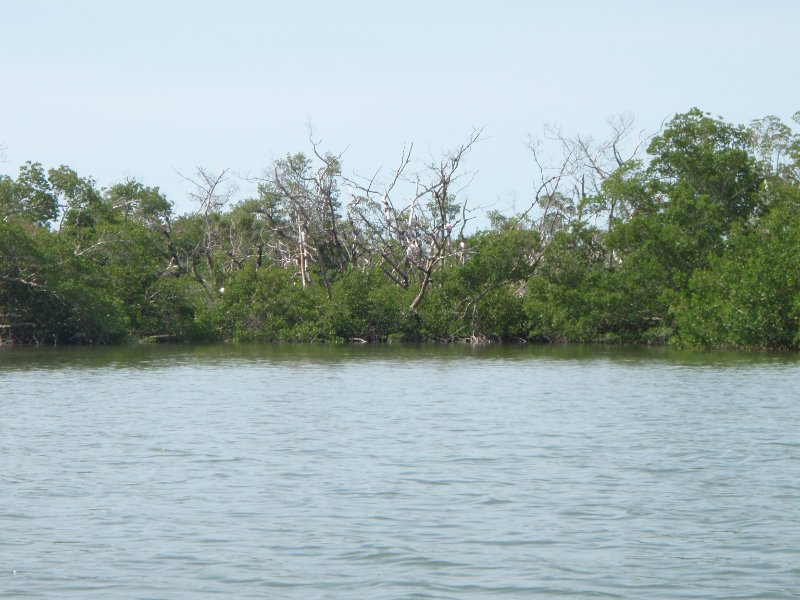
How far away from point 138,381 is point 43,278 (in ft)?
50.7

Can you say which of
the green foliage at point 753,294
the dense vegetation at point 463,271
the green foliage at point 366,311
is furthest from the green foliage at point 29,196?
the green foliage at point 753,294

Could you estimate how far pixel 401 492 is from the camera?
1128cm

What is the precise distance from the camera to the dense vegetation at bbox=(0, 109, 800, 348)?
126 feet

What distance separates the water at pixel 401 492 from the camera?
319 inches

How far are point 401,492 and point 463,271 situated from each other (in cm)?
3334

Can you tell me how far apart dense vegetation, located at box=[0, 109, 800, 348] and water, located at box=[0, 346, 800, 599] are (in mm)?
16185

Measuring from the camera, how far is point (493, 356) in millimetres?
35406

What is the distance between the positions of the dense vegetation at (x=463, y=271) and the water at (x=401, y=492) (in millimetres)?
16185

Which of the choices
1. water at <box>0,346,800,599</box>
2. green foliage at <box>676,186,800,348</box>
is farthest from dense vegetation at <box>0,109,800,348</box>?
water at <box>0,346,800,599</box>

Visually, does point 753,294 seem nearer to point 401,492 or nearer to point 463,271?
point 463,271

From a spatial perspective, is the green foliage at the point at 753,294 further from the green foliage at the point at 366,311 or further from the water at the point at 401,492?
the water at the point at 401,492

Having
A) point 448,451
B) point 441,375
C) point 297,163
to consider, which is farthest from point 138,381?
point 297,163

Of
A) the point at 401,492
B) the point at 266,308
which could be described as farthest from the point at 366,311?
the point at 401,492

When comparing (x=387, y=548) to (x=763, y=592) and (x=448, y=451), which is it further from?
(x=448, y=451)
